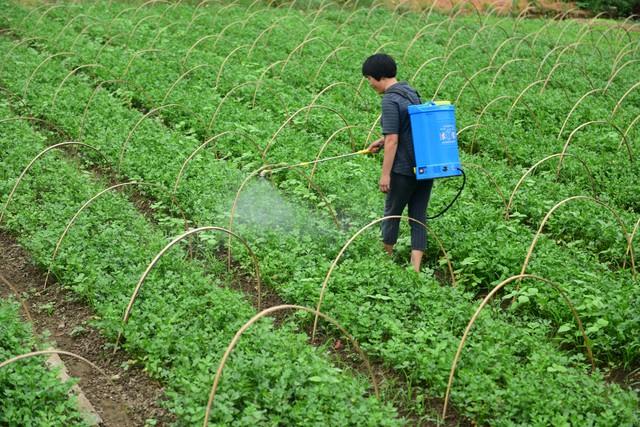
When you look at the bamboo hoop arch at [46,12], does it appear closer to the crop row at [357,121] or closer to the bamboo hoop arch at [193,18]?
the crop row at [357,121]

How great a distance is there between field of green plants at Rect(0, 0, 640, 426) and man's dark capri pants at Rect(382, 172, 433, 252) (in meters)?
0.29

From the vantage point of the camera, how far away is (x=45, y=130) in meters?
10.0

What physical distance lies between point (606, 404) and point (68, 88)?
8593mm

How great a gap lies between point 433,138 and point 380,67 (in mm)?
697

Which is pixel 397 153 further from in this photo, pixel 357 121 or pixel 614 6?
pixel 614 6

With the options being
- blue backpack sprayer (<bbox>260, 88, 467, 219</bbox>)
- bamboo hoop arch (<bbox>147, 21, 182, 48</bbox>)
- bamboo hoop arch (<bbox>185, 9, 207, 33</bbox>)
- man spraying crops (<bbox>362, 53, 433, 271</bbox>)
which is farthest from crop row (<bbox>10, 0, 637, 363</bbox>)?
bamboo hoop arch (<bbox>185, 9, 207, 33</bbox>)

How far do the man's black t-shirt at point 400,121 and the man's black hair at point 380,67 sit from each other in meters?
0.13

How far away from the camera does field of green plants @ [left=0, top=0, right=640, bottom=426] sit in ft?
16.4

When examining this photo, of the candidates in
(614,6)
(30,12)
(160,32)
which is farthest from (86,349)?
(614,6)

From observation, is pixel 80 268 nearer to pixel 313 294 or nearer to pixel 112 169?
pixel 313 294

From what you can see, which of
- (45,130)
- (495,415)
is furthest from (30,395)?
(45,130)

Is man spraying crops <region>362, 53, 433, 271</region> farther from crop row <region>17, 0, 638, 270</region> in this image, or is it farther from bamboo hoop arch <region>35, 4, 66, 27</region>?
bamboo hoop arch <region>35, 4, 66, 27</region>

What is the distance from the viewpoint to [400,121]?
6.30 meters

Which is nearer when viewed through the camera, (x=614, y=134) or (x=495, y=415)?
(x=495, y=415)
